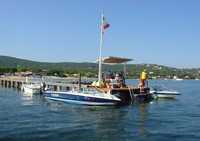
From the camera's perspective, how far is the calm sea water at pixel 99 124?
2588cm

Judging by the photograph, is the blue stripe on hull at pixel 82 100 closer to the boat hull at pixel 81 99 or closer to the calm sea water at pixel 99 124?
the boat hull at pixel 81 99

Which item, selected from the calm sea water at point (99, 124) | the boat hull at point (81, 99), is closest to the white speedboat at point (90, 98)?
the boat hull at point (81, 99)

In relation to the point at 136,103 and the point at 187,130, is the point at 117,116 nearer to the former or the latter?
the point at 187,130

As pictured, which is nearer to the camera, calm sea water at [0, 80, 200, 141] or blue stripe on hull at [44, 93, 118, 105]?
calm sea water at [0, 80, 200, 141]

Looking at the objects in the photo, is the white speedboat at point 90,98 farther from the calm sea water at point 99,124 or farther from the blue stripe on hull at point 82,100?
the calm sea water at point 99,124

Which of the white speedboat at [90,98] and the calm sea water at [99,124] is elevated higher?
the white speedboat at [90,98]

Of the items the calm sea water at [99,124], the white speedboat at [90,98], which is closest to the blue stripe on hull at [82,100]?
the white speedboat at [90,98]

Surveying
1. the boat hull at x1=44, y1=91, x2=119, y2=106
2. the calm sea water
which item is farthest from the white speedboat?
the calm sea water

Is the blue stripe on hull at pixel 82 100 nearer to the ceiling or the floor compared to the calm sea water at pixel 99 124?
nearer to the ceiling

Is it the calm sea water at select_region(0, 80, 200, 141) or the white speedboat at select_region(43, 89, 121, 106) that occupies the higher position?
the white speedboat at select_region(43, 89, 121, 106)

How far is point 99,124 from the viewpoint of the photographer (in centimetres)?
3070

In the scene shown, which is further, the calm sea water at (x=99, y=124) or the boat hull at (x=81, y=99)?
the boat hull at (x=81, y=99)

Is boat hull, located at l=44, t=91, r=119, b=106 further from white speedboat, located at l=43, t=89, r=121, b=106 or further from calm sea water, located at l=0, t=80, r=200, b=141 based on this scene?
calm sea water, located at l=0, t=80, r=200, b=141

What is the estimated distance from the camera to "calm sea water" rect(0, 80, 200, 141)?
25875 mm
